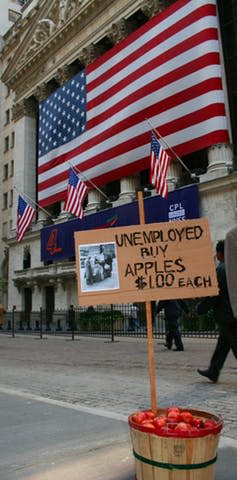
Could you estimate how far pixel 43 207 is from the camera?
3869 cm

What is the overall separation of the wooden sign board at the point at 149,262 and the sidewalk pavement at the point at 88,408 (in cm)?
122

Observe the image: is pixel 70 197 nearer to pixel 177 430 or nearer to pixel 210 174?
pixel 210 174

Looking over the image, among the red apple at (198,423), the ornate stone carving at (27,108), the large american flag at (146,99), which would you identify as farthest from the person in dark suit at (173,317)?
the ornate stone carving at (27,108)

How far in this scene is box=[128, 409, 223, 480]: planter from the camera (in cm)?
248

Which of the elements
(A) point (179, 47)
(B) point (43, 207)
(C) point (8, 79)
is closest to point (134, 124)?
(A) point (179, 47)

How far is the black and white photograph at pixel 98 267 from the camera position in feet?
12.3

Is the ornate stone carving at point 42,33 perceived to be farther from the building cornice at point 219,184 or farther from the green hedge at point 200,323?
the green hedge at point 200,323

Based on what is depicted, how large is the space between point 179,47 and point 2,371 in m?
21.3

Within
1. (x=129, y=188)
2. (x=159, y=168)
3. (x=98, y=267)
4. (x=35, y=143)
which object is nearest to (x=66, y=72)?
(x=35, y=143)

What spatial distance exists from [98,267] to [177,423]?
1458 millimetres

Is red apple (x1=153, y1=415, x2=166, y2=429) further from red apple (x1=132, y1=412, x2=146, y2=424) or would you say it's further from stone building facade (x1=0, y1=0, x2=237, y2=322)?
stone building facade (x1=0, y1=0, x2=237, y2=322)

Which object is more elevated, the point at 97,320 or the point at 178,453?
the point at 97,320

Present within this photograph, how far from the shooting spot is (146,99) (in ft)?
88.5

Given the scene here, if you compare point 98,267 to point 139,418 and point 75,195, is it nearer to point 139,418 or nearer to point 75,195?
point 139,418
